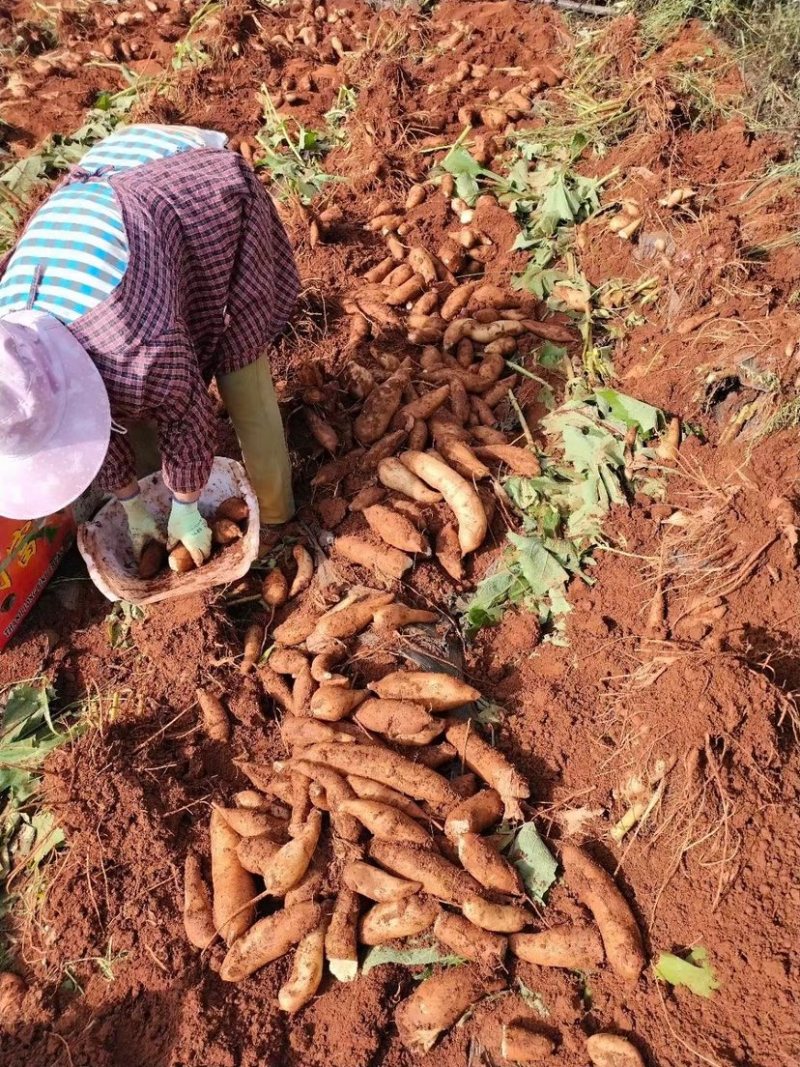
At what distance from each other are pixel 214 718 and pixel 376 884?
855 mm

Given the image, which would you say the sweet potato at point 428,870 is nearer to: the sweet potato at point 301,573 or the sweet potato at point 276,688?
the sweet potato at point 276,688

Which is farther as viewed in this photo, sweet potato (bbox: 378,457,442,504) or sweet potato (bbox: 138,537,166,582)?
sweet potato (bbox: 378,457,442,504)

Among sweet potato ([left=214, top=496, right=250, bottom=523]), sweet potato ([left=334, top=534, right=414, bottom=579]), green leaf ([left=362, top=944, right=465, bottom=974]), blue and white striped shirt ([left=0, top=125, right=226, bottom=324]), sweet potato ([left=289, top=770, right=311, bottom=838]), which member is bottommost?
green leaf ([left=362, top=944, right=465, bottom=974])

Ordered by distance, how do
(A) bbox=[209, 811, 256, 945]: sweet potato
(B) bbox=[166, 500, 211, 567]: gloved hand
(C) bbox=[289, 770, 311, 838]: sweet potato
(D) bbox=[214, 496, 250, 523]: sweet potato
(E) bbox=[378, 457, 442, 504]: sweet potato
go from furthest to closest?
(E) bbox=[378, 457, 442, 504]: sweet potato < (D) bbox=[214, 496, 250, 523]: sweet potato < (B) bbox=[166, 500, 211, 567]: gloved hand < (C) bbox=[289, 770, 311, 838]: sweet potato < (A) bbox=[209, 811, 256, 945]: sweet potato

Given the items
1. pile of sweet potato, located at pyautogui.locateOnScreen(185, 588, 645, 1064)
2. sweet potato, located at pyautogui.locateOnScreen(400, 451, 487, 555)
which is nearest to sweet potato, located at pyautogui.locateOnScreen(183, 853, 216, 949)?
pile of sweet potato, located at pyautogui.locateOnScreen(185, 588, 645, 1064)

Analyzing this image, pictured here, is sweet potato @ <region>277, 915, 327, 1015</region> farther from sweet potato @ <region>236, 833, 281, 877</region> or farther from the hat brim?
the hat brim

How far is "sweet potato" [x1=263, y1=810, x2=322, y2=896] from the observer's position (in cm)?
234

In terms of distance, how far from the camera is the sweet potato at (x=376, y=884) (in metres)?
2.28

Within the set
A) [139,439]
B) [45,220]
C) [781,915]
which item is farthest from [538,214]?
[781,915]

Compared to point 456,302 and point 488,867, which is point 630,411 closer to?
point 456,302

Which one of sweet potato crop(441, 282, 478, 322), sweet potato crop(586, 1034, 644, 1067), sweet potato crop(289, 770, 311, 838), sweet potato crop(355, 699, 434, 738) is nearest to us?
sweet potato crop(586, 1034, 644, 1067)

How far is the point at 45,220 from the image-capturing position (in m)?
2.24

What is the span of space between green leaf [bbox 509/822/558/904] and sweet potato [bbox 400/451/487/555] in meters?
1.14

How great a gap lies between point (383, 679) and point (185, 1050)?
119 cm
